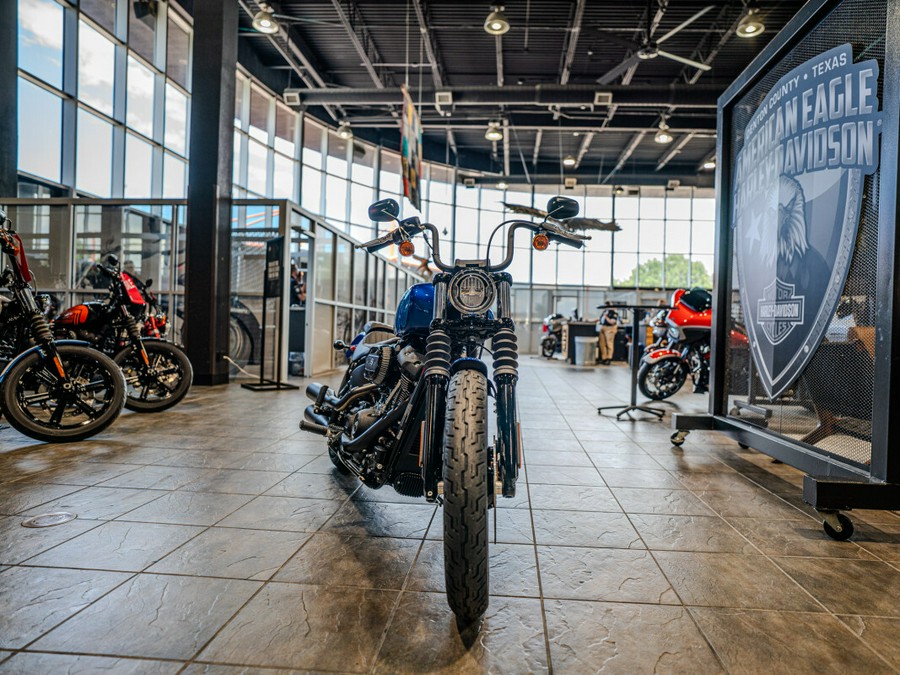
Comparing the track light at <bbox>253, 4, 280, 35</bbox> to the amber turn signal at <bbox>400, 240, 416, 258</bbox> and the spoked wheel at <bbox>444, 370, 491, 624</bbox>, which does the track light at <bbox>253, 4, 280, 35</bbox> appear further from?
the spoked wheel at <bbox>444, 370, 491, 624</bbox>

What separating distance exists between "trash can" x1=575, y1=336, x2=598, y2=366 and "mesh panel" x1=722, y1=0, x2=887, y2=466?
9745 millimetres

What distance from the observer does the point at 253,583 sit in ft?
5.24

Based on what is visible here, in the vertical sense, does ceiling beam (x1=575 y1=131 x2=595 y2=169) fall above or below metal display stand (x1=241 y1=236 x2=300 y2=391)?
above

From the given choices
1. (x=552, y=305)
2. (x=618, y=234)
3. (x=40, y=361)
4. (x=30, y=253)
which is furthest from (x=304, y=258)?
(x=618, y=234)

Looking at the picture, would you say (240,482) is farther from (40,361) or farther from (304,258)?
(304,258)

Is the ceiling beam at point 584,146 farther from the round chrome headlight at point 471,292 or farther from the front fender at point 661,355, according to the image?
the round chrome headlight at point 471,292

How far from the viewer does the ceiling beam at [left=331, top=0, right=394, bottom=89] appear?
1009 cm

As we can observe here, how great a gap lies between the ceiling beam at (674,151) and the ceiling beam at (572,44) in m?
5.69

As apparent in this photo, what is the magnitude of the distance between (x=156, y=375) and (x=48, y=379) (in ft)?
3.75

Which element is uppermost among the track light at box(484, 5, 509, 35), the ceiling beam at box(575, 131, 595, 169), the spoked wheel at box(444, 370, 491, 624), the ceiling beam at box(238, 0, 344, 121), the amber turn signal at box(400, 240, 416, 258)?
the ceiling beam at box(575, 131, 595, 169)

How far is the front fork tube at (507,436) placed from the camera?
1.59 m

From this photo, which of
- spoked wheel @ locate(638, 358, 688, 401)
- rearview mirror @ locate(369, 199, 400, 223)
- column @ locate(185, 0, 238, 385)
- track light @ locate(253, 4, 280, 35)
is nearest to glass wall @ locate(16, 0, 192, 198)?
track light @ locate(253, 4, 280, 35)

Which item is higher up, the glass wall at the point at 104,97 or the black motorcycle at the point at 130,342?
the glass wall at the point at 104,97

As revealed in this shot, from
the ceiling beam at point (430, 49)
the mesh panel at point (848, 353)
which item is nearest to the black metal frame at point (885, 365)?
the mesh panel at point (848, 353)
